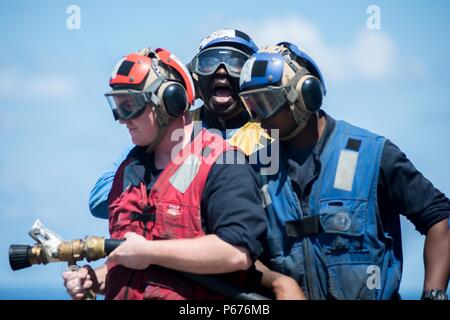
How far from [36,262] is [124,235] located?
2.22ft

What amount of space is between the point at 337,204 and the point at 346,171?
0.28 meters

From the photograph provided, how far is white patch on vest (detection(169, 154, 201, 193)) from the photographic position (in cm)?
731

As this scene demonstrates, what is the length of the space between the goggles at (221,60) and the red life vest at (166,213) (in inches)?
73.5

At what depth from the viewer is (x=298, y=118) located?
8172 millimetres

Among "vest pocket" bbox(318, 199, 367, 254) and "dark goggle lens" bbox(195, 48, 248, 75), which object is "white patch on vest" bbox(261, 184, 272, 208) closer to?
"vest pocket" bbox(318, 199, 367, 254)

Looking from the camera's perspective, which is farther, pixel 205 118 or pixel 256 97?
pixel 205 118

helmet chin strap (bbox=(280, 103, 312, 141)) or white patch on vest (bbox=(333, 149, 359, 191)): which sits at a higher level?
helmet chin strap (bbox=(280, 103, 312, 141))

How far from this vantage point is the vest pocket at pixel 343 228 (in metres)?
7.87

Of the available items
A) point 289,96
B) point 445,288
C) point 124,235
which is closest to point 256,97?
point 289,96

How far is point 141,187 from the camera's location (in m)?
7.62

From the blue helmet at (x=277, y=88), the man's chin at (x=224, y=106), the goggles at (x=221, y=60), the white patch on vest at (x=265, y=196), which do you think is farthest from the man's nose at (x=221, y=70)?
the white patch on vest at (x=265, y=196)

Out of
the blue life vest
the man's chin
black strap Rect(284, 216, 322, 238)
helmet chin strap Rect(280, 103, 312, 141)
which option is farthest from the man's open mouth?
black strap Rect(284, 216, 322, 238)
